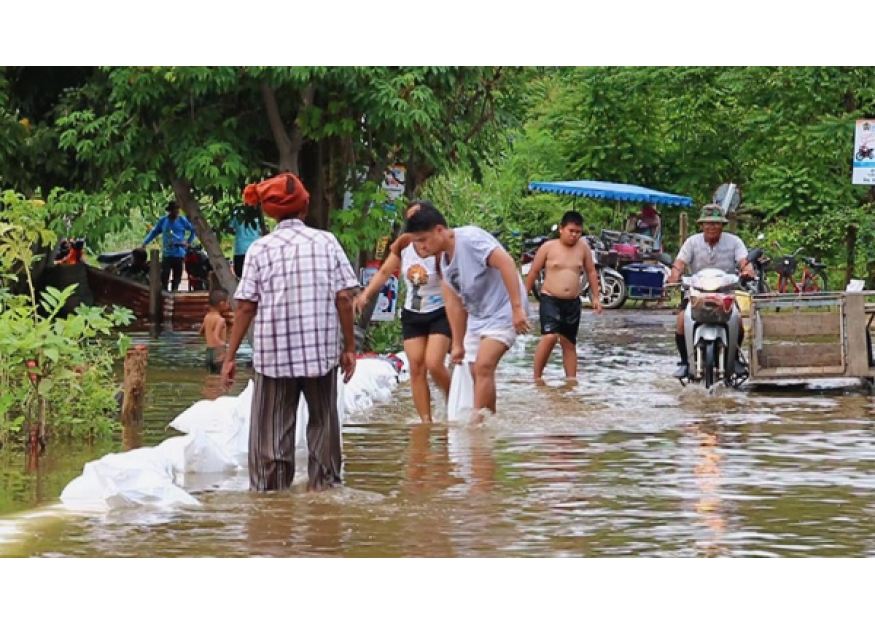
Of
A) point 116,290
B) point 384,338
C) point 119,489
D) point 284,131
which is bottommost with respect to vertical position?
point 119,489

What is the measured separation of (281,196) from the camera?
31.1ft

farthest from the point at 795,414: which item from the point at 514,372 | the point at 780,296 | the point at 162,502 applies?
the point at 162,502

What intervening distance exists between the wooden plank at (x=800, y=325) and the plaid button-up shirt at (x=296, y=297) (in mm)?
7154

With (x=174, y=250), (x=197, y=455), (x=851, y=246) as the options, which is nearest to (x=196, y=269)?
(x=174, y=250)

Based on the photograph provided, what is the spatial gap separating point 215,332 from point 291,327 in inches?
333

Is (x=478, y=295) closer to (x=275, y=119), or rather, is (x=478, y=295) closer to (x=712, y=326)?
(x=712, y=326)

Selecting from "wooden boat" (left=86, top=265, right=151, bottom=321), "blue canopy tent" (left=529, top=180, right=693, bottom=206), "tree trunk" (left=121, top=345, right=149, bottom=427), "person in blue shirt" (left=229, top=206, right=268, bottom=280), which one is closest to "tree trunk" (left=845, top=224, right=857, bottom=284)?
"blue canopy tent" (left=529, top=180, right=693, bottom=206)

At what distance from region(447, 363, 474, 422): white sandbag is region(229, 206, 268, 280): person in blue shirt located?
5826mm

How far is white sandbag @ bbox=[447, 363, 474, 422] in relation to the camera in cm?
1326

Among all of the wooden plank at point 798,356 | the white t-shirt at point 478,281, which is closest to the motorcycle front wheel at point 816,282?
the wooden plank at point 798,356

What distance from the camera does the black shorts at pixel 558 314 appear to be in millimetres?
16812

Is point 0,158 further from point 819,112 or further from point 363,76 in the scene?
point 819,112

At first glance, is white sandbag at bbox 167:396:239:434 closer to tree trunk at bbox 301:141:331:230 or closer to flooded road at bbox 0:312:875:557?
flooded road at bbox 0:312:875:557

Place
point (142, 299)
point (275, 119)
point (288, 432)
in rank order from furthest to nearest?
1. point (142, 299)
2. point (275, 119)
3. point (288, 432)
